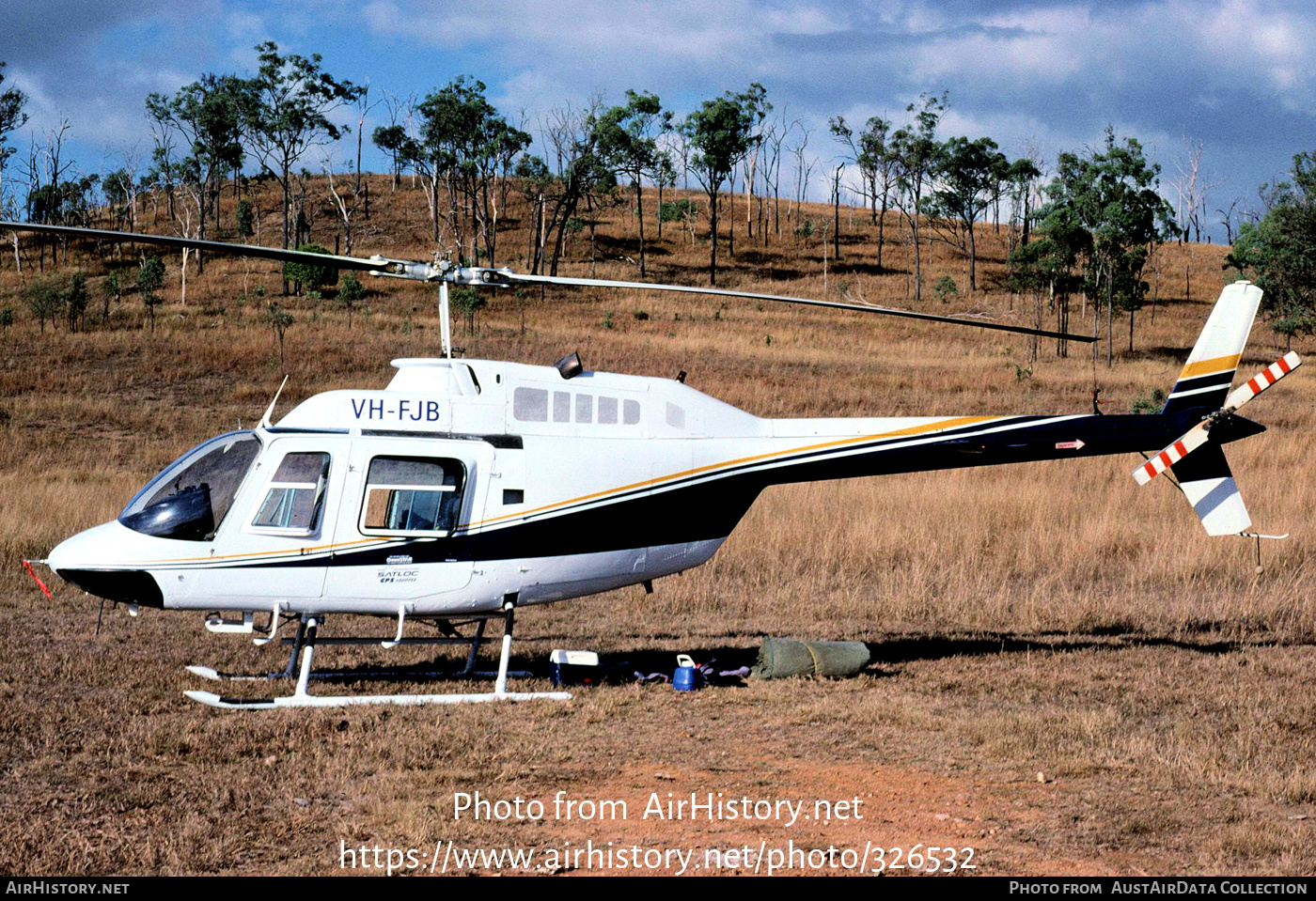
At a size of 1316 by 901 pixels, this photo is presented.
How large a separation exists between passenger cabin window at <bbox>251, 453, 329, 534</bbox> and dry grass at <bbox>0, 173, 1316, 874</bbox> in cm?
164

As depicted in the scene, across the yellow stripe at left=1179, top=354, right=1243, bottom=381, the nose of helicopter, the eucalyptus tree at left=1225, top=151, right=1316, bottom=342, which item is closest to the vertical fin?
the yellow stripe at left=1179, top=354, right=1243, bottom=381

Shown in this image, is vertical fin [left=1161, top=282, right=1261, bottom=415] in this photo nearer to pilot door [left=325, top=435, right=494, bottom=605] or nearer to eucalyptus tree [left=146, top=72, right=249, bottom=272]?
pilot door [left=325, top=435, right=494, bottom=605]

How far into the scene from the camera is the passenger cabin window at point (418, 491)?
375 inches

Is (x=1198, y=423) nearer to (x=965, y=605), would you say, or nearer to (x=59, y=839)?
(x=965, y=605)

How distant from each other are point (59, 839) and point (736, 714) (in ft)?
16.7

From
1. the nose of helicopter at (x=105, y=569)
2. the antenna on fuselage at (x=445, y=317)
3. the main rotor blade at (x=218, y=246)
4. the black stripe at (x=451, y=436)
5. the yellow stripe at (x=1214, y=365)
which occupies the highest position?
the main rotor blade at (x=218, y=246)

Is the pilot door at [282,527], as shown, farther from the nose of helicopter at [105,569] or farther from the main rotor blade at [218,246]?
the main rotor blade at [218,246]

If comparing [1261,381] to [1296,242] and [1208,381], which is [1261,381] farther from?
[1296,242]

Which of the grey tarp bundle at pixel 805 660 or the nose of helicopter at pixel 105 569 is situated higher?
the nose of helicopter at pixel 105 569

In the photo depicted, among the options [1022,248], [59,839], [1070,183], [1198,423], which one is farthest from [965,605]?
[1070,183]

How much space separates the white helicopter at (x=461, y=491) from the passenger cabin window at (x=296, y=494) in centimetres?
2

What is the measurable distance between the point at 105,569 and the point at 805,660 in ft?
20.3

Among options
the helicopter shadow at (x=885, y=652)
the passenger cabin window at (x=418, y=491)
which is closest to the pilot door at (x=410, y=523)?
the passenger cabin window at (x=418, y=491)

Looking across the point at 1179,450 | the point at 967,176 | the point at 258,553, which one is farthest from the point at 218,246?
the point at 967,176
